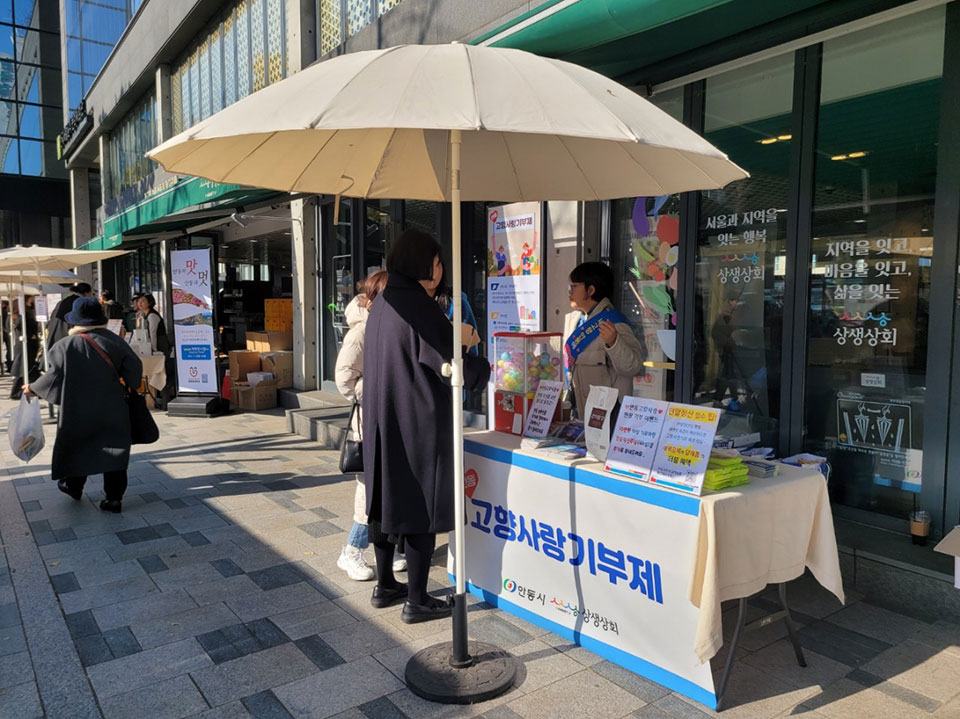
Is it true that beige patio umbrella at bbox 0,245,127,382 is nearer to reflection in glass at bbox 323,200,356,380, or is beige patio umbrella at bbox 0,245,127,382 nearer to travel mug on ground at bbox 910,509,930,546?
reflection in glass at bbox 323,200,356,380

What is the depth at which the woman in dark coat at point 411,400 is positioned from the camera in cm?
292

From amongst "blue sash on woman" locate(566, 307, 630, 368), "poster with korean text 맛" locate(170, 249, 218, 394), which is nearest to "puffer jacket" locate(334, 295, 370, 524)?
"blue sash on woman" locate(566, 307, 630, 368)

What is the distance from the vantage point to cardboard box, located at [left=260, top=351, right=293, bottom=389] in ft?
33.8

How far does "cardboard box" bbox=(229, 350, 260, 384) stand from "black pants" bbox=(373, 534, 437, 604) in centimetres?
764

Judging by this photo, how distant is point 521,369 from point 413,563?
1095 millimetres

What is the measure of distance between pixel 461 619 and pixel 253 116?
2.03 metres

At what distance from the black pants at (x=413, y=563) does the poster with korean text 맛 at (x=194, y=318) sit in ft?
22.3

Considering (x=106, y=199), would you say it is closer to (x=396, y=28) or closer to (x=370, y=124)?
(x=396, y=28)

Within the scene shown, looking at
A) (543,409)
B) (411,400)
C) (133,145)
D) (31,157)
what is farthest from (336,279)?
(31,157)

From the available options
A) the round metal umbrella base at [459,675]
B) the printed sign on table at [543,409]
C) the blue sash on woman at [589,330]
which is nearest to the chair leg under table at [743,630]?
the round metal umbrella base at [459,675]

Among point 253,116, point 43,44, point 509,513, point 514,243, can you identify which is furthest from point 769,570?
point 43,44

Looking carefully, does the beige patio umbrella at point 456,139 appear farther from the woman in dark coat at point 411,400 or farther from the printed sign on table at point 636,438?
the printed sign on table at point 636,438

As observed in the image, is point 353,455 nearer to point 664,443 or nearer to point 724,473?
point 664,443

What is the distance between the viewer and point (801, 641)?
10.3 ft
